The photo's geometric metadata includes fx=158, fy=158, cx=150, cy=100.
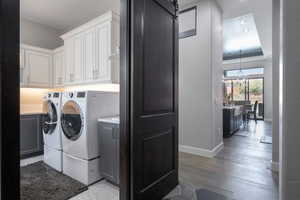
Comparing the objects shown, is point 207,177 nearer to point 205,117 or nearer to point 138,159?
point 205,117

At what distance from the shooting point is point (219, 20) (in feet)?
11.7

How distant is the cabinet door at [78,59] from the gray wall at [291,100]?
10.7 feet

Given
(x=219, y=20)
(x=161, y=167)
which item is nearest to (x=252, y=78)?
(x=219, y=20)

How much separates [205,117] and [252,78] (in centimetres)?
709

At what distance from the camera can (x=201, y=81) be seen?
329 centimetres

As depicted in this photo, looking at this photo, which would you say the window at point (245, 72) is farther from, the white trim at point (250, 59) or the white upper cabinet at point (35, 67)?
the white upper cabinet at point (35, 67)

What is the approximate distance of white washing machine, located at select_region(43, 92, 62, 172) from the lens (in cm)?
254

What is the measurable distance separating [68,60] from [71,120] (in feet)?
5.65

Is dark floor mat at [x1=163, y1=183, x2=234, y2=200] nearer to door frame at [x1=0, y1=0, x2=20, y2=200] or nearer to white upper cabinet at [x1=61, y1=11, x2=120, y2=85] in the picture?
door frame at [x1=0, y1=0, x2=20, y2=200]

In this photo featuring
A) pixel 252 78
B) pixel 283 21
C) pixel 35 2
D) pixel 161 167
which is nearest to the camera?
pixel 283 21

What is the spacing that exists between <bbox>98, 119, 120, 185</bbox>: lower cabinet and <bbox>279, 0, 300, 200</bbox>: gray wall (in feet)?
5.91

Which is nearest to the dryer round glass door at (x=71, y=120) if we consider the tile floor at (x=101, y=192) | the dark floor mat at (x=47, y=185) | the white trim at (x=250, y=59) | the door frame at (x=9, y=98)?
the dark floor mat at (x=47, y=185)

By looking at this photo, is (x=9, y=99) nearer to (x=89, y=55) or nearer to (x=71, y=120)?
(x=71, y=120)

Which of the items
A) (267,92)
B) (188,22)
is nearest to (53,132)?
(188,22)
